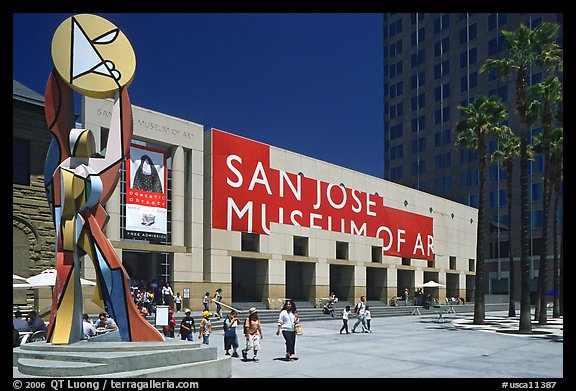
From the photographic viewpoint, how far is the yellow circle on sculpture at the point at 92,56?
16891 mm

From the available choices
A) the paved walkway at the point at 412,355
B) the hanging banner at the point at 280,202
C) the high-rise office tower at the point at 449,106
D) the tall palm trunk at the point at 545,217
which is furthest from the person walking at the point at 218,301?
the high-rise office tower at the point at 449,106

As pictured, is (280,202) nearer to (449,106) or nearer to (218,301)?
(218,301)

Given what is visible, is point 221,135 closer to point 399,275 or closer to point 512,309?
Result: point 512,309

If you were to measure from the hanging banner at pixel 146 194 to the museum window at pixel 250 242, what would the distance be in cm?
809

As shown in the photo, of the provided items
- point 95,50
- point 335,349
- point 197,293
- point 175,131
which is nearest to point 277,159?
point 175,131

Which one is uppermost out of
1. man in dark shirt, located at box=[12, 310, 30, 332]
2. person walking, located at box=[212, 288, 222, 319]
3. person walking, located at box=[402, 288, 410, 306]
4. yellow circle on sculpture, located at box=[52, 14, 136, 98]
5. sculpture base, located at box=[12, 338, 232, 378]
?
yellow circle on sculpture, located at box=[52, 14, 136, 98]

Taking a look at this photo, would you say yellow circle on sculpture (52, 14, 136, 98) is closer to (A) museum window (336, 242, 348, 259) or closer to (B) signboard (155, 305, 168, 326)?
(B) signboard (155, 305, 168, 326)

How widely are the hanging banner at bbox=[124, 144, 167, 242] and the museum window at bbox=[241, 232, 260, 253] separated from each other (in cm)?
809

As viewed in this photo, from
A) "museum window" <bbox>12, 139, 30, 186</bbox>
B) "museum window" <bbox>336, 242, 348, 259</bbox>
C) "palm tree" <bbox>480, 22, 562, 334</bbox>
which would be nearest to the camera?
"palm tree" <bbox>480, 22, 562, 334</bbox>

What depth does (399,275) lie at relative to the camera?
58.8 meters

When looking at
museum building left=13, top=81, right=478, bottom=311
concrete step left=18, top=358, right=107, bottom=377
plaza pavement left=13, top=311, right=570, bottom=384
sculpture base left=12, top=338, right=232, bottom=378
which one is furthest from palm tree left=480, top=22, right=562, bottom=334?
concrete step left=18, top=358, right=107, bottom=377

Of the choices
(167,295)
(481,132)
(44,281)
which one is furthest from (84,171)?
(481,132)

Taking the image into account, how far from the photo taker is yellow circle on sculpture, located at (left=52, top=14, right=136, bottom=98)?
55.4 ft

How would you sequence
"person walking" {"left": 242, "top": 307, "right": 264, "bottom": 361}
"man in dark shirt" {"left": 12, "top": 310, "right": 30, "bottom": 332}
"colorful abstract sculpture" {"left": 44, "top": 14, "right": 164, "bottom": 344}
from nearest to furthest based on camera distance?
"colorful abstract sculpture" {"left": 44, "top": 14, "right": 164, "bottom": 344} < "person walking" {"left": 242, "top": 307, "right": 264, "bottom": 361} < "man in dark shirt" {"left": 12, "top": 310, "right": 30, "bottom": 332}
